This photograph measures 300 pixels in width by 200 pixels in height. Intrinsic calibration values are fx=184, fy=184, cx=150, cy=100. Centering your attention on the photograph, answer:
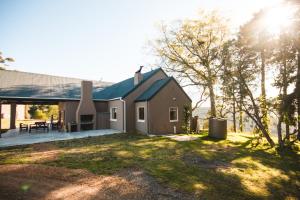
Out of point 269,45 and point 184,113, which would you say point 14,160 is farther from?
point 269,45

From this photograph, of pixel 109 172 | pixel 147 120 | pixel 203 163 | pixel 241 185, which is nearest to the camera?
pixel 241 185

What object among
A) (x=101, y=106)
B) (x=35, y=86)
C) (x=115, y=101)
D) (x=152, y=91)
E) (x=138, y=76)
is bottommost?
(x=101, y=106)

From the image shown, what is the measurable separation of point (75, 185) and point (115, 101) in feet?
48.4

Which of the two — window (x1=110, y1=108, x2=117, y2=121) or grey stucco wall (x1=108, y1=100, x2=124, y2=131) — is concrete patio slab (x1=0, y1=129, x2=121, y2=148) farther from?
window (x1=110, y1=108, x2=117, y2=121)

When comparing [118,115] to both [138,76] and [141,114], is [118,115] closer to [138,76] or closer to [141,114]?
[141,114]

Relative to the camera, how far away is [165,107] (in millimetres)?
17859

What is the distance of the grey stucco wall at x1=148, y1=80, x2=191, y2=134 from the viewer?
17078 mm

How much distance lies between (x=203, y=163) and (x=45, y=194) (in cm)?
668

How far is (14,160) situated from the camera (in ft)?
27.6

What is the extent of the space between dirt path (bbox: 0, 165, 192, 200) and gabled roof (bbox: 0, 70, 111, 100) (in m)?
13.5

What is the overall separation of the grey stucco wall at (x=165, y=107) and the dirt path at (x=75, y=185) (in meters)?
9.91

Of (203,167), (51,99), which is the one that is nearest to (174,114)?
(203,167)

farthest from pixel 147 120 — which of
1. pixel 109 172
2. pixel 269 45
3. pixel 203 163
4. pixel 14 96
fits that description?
pixel 14 96

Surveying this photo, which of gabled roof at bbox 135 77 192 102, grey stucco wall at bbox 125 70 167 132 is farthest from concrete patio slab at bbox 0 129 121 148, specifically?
gabled roof at bbox 135 77 192 102
